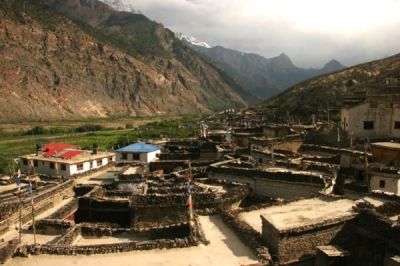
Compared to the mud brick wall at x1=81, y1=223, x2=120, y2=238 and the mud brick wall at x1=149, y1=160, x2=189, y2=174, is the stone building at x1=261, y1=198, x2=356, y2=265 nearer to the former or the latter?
the mud brick wall at x1=81, y1=223, x2=120, y2=238

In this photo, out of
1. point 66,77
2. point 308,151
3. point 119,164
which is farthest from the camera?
point 66,77

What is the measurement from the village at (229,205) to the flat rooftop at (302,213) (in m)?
0.05

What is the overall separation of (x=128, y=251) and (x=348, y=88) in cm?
8272

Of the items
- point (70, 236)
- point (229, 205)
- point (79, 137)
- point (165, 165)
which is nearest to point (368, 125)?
point (165, 165)

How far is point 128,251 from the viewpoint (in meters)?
19.2

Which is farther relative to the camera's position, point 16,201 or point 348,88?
point 348,88

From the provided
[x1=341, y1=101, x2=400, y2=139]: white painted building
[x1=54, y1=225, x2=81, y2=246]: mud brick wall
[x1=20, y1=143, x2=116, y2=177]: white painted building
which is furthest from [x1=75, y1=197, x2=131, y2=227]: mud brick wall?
[x1=341, y1=101, x2=400, y2=139]: white painted building

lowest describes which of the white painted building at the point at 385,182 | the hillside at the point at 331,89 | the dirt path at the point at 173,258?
the dirt path at the point at 173,258

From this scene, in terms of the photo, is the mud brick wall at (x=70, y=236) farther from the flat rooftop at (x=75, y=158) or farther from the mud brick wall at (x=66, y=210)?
the flat rooftop at (x=75, y=158)

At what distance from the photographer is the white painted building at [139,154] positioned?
44.9m

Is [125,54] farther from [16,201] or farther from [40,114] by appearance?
[16,201]

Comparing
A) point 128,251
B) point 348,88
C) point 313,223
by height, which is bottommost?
point 128,251

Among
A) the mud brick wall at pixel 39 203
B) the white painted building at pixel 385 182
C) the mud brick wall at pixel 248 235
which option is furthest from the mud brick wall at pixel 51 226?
the white painted building at pixel 385 182

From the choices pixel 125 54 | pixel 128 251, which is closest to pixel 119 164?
pixel 128 251
